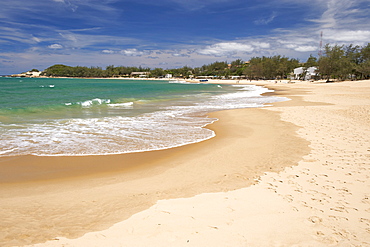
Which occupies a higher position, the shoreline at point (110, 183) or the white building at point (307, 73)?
the white building at point (307, 73)

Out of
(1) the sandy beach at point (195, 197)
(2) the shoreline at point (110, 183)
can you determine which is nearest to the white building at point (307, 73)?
(1) the sandy beach at point (195, 197)

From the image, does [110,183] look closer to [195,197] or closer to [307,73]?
[195,197]

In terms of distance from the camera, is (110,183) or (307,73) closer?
(110,183)

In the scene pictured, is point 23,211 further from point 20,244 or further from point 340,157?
point 340,157

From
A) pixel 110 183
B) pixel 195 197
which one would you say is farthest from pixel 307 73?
pixel 110 183

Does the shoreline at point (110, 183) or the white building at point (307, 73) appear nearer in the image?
the shoreline at point (110, 183)

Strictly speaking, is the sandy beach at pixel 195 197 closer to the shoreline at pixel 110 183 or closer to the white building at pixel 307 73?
the shoreline at pixel 110 183

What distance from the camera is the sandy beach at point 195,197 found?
11.6 ft

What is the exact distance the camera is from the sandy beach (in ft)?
11.6

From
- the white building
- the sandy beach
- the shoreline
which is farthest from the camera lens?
the white building

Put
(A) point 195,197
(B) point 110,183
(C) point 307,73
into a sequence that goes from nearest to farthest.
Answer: (A) point 195,197
(B) point 110,183
(C) point 307,73

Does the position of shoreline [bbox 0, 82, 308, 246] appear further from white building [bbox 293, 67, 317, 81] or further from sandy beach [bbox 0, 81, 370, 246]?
white building [bbox 293, 67, 317, 81]

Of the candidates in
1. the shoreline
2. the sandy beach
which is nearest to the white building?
the sandy beach

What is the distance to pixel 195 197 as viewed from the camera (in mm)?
4742
